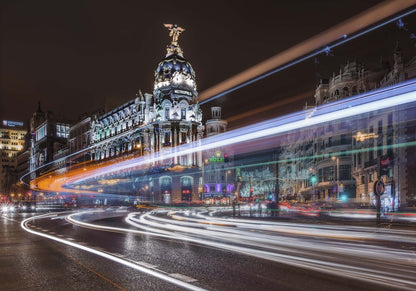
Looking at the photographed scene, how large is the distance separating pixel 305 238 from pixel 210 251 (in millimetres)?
4720

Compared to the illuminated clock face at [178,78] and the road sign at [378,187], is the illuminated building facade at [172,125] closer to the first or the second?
the illuminated clock face at [178,78]

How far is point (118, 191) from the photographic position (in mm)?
100688

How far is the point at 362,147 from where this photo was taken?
51.7 meters

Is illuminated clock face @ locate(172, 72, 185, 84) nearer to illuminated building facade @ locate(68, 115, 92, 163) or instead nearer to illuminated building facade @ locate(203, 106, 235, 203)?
illuminated building facade @ locate(203, 106, 235, 203)

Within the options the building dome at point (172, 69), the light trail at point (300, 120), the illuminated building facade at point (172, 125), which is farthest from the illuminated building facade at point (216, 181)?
the building dome at point (172, 69)

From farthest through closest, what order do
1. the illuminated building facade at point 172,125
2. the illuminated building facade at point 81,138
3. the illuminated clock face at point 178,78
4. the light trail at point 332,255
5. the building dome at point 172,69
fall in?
the illuminated building facade at point 81,138
the building dome at point 172,69
the illuminated clock face at point 178,78
the illuminated building facade at point 172,125
the light trail at point 332,255

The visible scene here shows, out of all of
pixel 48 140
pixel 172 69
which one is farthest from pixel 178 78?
pixel 48 140

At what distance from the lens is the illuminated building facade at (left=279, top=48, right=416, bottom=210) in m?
41.0

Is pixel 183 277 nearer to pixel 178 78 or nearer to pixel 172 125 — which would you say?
pixel 172 125

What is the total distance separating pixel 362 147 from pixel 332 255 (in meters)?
44.8

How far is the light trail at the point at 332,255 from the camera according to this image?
8.20m

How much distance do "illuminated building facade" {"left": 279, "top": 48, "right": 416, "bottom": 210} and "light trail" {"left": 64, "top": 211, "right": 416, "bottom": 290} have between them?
23705mm

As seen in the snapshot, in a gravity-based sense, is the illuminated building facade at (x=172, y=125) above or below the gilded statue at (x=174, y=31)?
below

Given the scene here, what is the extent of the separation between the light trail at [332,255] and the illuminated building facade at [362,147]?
23.7 metres
